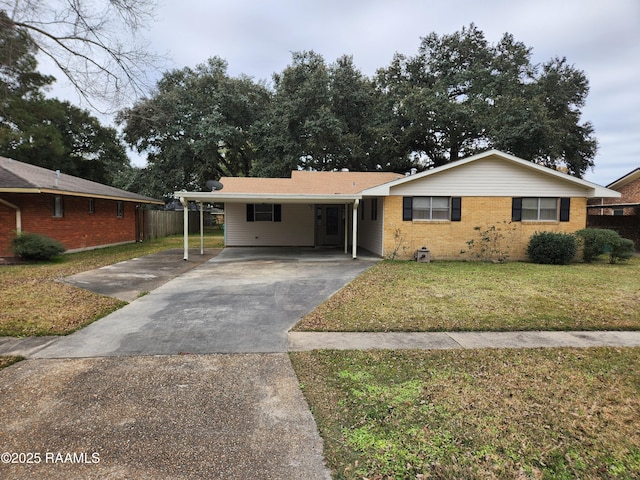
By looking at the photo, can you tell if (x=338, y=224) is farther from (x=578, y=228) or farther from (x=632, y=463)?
(x=632, y=463)

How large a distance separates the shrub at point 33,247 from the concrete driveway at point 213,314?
5.04m

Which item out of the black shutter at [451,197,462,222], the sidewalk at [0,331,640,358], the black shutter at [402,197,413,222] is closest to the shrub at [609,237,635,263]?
the black shutter at [451,197,462,222]

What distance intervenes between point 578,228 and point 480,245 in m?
3.68

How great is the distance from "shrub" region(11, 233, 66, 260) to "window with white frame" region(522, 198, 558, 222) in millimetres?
16375

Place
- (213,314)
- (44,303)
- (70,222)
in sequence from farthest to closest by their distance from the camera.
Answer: (70,222) < (44,303) < (213,314)

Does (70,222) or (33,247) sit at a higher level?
(70,222)

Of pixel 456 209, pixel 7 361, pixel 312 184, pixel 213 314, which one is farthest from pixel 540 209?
pixel 7 361

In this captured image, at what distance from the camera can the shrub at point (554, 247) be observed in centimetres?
1214

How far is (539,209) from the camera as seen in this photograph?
13320mm

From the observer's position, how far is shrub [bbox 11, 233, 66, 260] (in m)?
11.2

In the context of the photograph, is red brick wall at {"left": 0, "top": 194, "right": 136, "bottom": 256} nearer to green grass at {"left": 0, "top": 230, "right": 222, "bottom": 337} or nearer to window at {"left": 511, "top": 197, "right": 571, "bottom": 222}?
green grass at {"left": 0, "top": 230, "right": 222, "bottom": 337}

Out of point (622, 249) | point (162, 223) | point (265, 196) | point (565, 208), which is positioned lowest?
point (622, 249)

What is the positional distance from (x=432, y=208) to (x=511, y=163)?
3177 millimetres

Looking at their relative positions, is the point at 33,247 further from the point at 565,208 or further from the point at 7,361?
the point at 565,208
